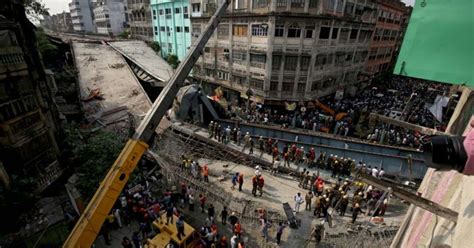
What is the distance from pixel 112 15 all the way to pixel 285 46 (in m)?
70.7

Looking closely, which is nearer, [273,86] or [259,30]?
[259,30]

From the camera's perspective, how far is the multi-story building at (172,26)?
1818 inches

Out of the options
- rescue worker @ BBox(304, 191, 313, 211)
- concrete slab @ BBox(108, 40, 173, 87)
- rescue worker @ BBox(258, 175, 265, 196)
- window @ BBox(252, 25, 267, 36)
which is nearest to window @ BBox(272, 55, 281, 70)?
window @ BBox(252, 25, 267, 36)

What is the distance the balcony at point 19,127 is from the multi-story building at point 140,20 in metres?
50.1

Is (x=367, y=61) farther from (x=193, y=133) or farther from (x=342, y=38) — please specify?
(x=193, y=133)

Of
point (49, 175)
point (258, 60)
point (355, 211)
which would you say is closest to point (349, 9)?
point (258, 60)

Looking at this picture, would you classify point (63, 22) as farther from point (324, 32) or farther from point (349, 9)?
point (324, 32)

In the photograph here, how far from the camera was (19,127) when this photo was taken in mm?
12766

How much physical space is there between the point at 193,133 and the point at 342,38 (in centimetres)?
2465

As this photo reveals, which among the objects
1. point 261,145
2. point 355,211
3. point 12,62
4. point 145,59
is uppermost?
point 12,62

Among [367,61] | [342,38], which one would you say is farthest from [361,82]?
[342,38]

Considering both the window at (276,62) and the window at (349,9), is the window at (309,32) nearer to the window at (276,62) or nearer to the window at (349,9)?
the window at (276,62)

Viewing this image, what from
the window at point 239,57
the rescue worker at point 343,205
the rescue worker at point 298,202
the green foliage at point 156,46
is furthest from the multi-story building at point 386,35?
the green foliage at point 156,46

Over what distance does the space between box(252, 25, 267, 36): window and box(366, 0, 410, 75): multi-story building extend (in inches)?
974
